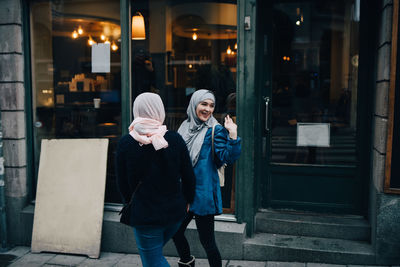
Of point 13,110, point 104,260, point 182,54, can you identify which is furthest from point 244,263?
point 13,110

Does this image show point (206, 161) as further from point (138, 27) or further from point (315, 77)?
point (138, 27)

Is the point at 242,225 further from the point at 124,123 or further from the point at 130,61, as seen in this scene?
the point at 130,61

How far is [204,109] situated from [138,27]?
2127 mm

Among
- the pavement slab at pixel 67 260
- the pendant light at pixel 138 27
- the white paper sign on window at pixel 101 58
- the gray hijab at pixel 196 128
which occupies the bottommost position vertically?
the pavement slab at pixel 67 260

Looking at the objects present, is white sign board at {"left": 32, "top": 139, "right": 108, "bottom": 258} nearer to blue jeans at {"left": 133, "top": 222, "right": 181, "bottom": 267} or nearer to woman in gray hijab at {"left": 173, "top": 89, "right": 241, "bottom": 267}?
woman in gray hijab at {"left": 173, "top": 89, "right": 241, "bottom": 267}

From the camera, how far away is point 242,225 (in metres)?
4.93

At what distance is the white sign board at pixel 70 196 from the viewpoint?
507 cm

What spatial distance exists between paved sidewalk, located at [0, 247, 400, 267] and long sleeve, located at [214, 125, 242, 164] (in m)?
1.67

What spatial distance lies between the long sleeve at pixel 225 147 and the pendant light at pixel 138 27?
222 cm

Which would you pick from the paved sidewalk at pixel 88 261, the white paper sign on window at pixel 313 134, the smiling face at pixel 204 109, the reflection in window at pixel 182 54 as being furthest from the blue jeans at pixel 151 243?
the white paper sign on window at pixel 313 134

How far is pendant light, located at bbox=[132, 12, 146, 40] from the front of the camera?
17.3 feet

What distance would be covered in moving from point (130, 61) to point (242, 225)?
252 centimetres

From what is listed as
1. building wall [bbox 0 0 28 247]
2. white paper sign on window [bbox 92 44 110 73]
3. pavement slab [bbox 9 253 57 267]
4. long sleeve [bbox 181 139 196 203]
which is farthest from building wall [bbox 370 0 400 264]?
building wall [bbox 0 0 28 247]

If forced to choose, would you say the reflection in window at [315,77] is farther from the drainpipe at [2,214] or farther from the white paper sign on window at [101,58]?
the drainpipe at [2,214]
